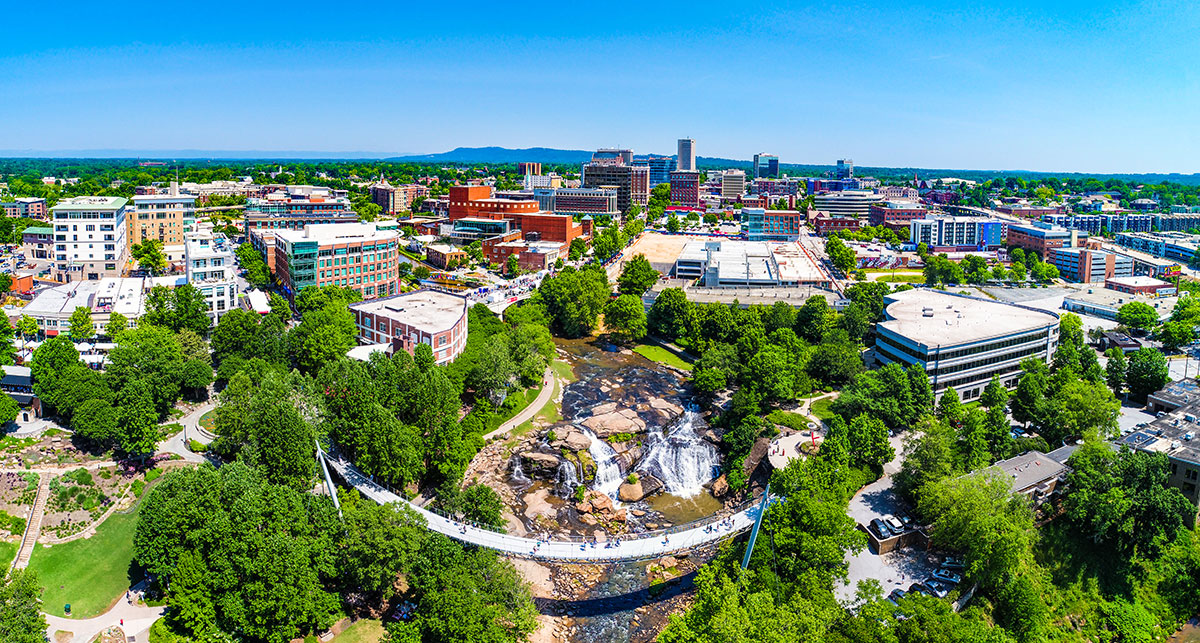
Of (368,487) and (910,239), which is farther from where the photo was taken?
(910,239)

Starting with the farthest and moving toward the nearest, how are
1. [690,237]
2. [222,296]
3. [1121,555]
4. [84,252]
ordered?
[690,237] < [84,252] < [222,296] < [1121,555]

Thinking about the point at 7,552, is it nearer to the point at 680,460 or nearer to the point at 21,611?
the point at 21,611

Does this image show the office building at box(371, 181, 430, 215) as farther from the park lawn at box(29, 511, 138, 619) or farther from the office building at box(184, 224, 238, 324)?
the park lawn at box(29, 511, 138, 619)

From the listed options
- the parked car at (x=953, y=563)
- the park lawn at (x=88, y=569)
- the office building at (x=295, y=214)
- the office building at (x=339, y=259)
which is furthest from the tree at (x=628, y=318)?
the office building at (x=295, y=214)

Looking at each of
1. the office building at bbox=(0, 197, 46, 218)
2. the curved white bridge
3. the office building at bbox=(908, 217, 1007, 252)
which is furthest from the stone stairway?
the office building at bbox=(908, 217, 1007, 252)

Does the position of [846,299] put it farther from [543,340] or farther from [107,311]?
[107,311]

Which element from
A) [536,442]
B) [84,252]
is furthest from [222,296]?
[536,442]

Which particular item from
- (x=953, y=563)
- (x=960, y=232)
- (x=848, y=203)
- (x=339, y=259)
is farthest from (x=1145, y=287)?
(x=339, y=259)

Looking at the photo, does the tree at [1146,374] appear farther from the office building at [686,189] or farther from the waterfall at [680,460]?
the office building at [686,189]
